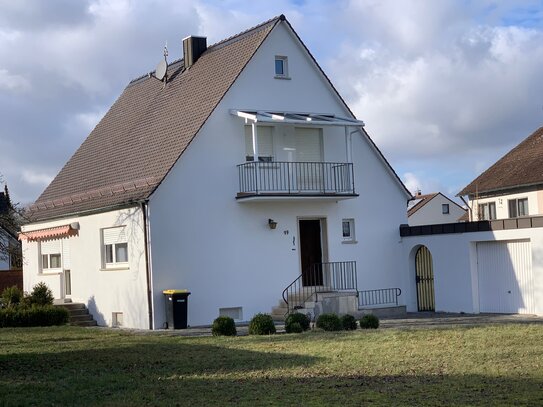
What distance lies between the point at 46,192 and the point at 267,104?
1095 cm

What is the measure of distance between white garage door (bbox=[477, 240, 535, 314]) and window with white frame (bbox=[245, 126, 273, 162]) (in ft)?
23.2

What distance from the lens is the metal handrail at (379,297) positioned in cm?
2838

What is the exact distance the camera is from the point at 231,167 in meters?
26.4

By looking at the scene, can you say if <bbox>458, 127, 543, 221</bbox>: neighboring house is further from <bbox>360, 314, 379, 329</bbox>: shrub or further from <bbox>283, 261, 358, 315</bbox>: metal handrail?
<bbox>360, 314, 379, 329</bbox>: shrub

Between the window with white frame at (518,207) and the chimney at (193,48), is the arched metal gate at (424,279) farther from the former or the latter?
the window with white frame at (518,207)

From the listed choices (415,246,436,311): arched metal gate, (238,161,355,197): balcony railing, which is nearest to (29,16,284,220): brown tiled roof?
(238,161,355,197): balcony railing

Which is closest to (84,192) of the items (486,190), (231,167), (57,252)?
(57,252)

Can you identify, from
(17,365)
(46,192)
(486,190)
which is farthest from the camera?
(486,190)

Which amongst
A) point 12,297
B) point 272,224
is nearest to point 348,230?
point 272,224

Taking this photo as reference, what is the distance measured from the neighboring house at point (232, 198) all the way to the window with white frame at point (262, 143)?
34 mm

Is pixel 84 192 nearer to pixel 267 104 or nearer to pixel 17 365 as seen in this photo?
pixel 267 104

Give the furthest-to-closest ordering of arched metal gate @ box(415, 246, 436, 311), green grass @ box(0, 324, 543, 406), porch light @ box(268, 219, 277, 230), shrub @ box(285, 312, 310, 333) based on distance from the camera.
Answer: arched metal gate @ box(415, 246, 436, 311), porch light @ box(268, 219, 277, 230), shrub @ box(285, 312, 310, 333), green grass @ box(0, 324, 543, 406)

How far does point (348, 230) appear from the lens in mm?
28797

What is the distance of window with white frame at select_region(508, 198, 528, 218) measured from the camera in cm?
3997
